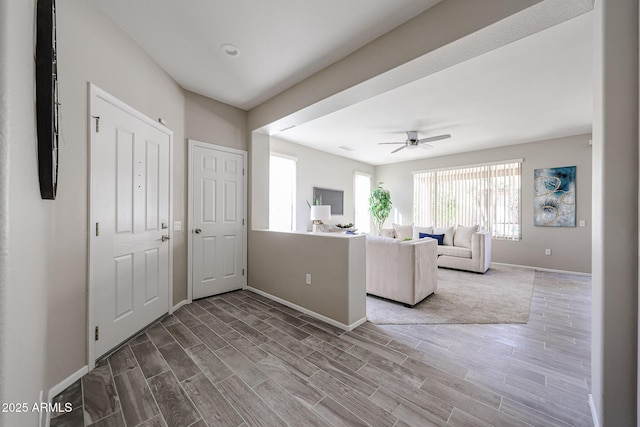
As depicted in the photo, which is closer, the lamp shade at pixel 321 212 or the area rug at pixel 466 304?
the area rug at pixel 466 304

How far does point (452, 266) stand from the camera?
17.5ft

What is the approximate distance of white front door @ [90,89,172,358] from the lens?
2.04 metres

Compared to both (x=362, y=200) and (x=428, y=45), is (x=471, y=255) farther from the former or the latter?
(x=428, y=45)

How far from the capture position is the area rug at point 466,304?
2.88 m

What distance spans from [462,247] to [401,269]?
9.76 feet

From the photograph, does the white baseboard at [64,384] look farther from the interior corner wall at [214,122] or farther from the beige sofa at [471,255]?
the beige sofa at [471,255]

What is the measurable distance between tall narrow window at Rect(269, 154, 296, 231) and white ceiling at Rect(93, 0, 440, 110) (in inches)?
97.8

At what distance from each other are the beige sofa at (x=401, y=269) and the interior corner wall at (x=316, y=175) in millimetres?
2496

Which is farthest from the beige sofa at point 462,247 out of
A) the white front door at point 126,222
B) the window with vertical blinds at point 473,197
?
the white front door at point 126,222

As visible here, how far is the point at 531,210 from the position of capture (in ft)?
18.2

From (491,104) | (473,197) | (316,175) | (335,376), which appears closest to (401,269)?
(335,376)

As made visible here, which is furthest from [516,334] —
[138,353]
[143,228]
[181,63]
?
[181,63]

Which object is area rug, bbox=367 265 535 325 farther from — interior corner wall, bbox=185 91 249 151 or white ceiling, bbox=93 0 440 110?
interior corner wall, bbox=185 91 249 151

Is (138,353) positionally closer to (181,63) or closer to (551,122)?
(181,63)
